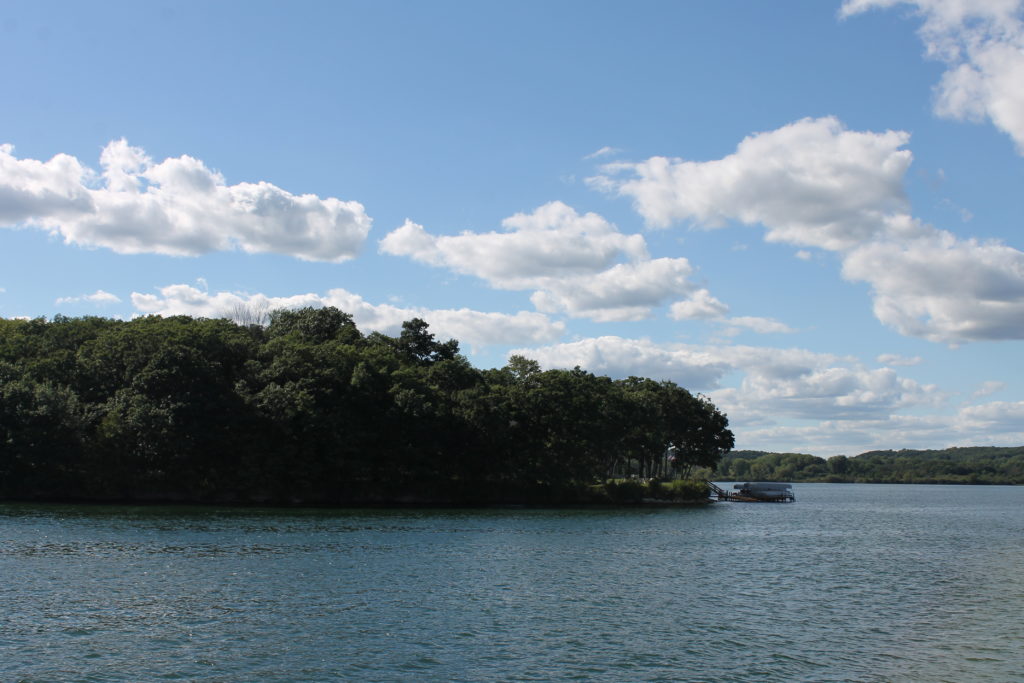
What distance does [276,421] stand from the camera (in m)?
96.1

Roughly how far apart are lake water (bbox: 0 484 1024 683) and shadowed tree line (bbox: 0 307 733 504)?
2455 centimetres

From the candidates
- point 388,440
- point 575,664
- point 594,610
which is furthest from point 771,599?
point 388,440

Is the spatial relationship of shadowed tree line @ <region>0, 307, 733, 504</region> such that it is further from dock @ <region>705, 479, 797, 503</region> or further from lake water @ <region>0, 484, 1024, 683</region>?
dock @ <region>705, 479, 797, 503</region>

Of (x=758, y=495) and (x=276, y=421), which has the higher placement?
(x=276, y=421)

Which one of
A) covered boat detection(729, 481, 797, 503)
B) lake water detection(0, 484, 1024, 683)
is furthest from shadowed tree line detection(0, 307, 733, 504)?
covered boat detection(729, 481, 797, 503)

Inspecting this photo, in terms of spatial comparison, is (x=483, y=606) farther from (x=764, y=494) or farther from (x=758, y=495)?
(x=764, y=494)

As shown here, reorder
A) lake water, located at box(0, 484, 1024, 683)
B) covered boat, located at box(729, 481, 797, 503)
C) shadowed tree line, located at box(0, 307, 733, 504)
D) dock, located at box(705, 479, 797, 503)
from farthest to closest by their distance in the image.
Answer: covered boat, located at box(729, 481, 797, 503) < dock, located at box(705, 479, 797, 503) < shadowed tree line, located at box(0, 307, 733, 504) < lake water, located at box(0, 484, 1024, 683)

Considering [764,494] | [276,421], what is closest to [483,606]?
[276,421]

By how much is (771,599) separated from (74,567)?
33372mm

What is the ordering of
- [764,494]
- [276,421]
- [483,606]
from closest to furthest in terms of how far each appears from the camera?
[483,606] < [276,421] < [764,494]

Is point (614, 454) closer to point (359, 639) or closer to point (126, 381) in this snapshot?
point (126, 381)

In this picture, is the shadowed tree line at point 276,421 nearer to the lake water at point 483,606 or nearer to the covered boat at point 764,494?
the lake water at point 483,606

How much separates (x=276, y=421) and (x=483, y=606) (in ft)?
218

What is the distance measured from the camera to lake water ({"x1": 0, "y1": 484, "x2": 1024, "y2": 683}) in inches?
998
